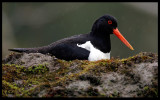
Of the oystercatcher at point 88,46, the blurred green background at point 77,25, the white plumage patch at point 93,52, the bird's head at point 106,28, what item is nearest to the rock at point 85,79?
the oystercatcher at point 88,46

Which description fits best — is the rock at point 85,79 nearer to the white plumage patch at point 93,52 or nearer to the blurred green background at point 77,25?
the white plumage patch at point 93,52

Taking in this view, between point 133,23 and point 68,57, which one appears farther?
point 133,23

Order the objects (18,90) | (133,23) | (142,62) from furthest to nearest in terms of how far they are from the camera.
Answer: (133,23), (142,62), (18,90)

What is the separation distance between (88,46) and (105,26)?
106 cm

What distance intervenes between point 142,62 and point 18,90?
2.53 metres

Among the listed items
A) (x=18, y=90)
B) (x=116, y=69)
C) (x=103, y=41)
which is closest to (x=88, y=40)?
(x=103, y=41)

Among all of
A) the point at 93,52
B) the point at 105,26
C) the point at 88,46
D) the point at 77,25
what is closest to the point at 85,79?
the point at 93,52

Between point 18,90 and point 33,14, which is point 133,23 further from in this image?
point 18,90

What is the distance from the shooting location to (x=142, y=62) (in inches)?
254

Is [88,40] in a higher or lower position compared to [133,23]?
lower

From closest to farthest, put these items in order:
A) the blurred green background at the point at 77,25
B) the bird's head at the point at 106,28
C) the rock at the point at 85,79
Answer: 1. the rock at the point at 85,79
2. the bird's head at the point at 106,28
3. the blurred green background at the point at 77,25

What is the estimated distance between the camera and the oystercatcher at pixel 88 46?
897 cm

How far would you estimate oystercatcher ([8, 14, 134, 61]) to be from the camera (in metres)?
8.97

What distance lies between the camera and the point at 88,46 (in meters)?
9.19
